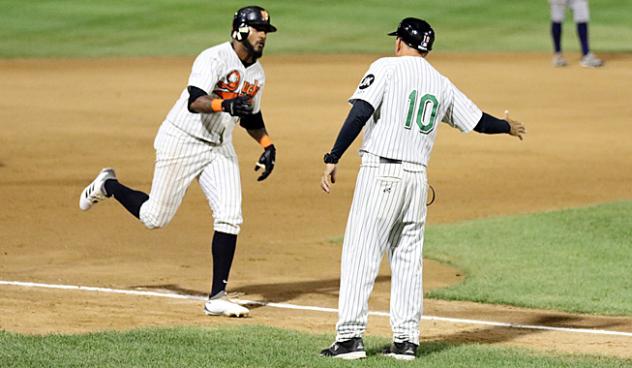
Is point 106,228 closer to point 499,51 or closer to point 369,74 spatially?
point 369,74

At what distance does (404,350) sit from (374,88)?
1.45 m

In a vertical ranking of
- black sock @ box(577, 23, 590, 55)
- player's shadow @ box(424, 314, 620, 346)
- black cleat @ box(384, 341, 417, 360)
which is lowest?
player's shadow @ box(424, 314, 620, 346)

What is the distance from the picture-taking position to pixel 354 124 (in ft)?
25.4

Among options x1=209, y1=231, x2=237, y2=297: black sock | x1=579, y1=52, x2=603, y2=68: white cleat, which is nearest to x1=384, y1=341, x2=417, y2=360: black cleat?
x1=209, y1=231, x2=237, y2=297: black sock

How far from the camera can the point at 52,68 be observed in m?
25.3

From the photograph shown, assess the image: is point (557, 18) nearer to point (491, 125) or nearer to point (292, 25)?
point (292, 25)

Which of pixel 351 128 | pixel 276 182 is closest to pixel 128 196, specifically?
pixel 351 128

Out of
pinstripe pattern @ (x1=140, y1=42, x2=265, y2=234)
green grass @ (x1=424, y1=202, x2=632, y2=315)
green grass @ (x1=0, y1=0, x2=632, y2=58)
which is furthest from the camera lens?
green grass @ (x1=0, y1=0, x2=632, y2=58)

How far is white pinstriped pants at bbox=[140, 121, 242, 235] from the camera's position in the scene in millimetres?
9805

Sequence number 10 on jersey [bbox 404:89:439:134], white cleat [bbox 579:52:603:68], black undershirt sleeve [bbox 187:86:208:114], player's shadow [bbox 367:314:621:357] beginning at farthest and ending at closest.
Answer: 1. white cleat [bbox 579:52:603:68]
2. black undershirt sleeve [bbox 187:86:208:114]
3. player's shadow [bbox 367:314:621:357]
4. number 10 on jersey [bbox 404:89:439:134]

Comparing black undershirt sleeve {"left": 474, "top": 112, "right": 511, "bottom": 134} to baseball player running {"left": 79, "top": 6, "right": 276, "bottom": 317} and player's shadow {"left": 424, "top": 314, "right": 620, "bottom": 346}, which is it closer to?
player's shadow {"left": 424, "top": 314, "right": 620, "bottom": 346}

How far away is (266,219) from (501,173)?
3.71 m

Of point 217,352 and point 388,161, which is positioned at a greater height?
point 388,161

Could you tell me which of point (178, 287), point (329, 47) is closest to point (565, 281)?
point (178, 287)
